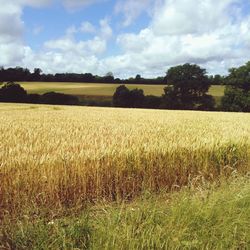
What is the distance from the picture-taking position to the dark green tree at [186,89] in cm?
6350

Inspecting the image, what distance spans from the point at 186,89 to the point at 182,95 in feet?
4.21

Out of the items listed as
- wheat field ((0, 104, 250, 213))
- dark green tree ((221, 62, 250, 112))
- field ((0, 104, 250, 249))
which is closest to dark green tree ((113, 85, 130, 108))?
dark green tree ((221, 62, 250, 112))

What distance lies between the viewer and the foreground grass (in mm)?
4242

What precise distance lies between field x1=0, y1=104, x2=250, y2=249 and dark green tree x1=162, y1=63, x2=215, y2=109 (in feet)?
172

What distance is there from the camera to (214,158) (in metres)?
9.77

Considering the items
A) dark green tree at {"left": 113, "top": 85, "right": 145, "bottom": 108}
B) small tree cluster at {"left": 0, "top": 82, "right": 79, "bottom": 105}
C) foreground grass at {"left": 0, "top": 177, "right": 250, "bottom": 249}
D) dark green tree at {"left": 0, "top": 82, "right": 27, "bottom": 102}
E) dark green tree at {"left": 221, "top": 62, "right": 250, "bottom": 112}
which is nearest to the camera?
foreground grass at {"left": 0, "top": 177, "right": 250, "bottom": 249}

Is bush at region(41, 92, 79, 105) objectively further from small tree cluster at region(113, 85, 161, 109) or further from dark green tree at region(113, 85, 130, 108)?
small tree cluster at region(113, 85, 161, 109)

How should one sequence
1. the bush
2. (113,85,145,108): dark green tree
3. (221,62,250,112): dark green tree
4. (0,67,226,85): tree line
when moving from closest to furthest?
(221,62,250,112): dark green tree < the bush < (113,85,145,108): dark green tree < (0,67,226,85): tree line

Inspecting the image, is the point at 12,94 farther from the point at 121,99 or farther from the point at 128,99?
the point at 128,99

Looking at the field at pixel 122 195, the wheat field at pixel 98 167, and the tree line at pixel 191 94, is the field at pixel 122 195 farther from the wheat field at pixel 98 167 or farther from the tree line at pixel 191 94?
the tree line at pixel 191 94

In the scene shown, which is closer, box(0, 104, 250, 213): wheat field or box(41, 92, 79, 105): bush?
box(0, 104, 250, 213): wheat field

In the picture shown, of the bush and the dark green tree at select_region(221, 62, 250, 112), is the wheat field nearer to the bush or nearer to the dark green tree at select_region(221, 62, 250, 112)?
the dark green tree at select_region(221, 62, 250, 112)

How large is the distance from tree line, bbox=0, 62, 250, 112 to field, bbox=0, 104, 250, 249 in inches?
1891

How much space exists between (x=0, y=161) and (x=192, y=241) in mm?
3749
